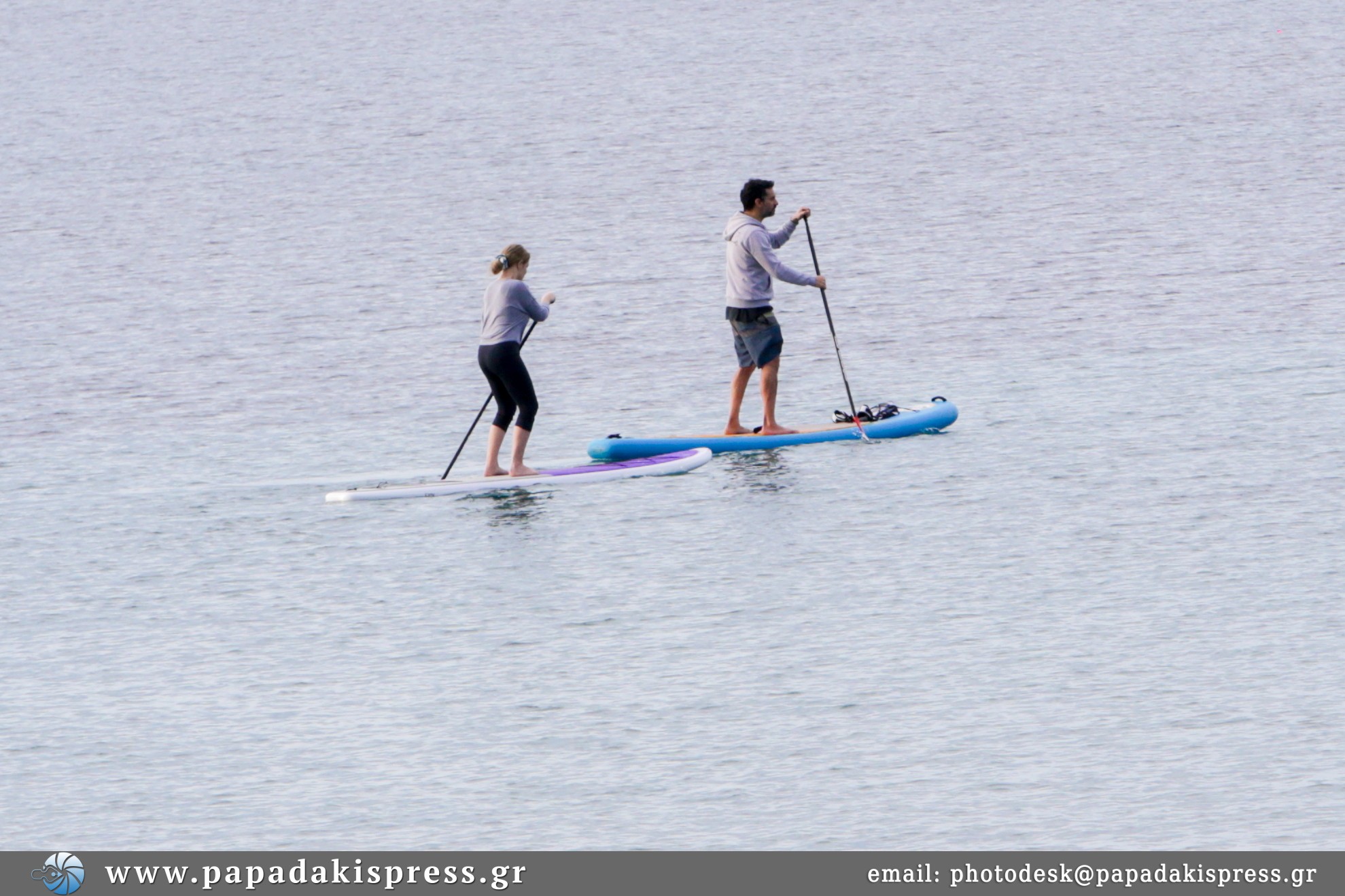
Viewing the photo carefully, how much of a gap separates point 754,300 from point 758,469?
1.65 meters

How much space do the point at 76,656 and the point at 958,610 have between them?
525cm

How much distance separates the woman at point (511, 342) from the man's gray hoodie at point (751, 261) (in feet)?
6.32

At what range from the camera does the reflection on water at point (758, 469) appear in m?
16.3

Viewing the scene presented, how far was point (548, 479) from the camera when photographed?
1662cm

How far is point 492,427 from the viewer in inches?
654

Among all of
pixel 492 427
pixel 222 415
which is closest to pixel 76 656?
pixel 492 427

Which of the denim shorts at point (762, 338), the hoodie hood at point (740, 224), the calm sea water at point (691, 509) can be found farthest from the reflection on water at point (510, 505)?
the hoodie hood at point (740, 224)

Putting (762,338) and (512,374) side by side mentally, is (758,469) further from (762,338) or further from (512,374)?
(512,374)

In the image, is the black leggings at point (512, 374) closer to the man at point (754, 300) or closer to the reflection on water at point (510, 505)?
the reflection on water at point (510, 505)

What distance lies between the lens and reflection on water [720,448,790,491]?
16328mm

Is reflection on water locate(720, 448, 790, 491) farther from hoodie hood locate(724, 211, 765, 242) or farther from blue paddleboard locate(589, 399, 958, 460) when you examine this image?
hoodie hood locate(724, 211, 765, 242)
